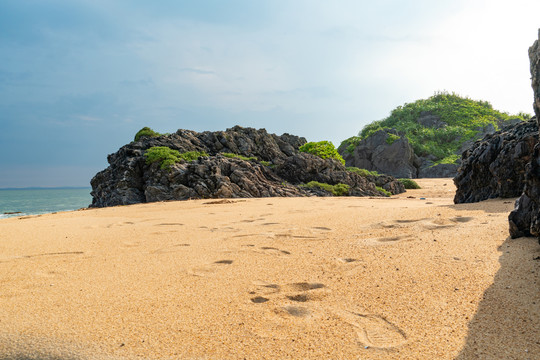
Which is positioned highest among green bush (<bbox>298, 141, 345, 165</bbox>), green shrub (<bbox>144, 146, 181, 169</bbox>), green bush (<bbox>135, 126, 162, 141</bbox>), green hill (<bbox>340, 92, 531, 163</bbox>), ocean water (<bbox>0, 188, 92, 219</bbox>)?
green hill (<bbox>340, 92, 531, 163</bbox>)

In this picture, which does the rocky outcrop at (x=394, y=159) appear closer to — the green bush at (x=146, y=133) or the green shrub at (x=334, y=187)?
the green shrub at (x=334, y=187)

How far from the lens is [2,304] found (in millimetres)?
2217

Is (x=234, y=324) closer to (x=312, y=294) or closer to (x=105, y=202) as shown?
(x=312, y=294)

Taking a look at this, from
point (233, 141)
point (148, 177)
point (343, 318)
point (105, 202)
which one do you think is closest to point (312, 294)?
point (343, 318)

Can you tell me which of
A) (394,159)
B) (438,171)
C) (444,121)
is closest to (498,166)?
(394,159)

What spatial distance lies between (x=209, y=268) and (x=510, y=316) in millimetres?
2129

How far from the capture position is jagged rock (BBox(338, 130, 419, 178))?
29.6 m

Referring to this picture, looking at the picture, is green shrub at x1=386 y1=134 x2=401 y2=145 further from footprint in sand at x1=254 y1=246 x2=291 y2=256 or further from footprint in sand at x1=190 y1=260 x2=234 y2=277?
footprint in sand at x1=190 y1=260 x2=234 y2=277

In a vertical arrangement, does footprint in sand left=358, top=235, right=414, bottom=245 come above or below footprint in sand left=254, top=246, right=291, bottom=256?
above

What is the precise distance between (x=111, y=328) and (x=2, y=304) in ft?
3.25

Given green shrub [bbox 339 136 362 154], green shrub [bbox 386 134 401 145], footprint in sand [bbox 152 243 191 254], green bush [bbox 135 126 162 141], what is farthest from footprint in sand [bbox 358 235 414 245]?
green shrub [bbox 339 136 362 154]

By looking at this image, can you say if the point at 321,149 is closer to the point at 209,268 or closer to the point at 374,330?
the point at 209,268

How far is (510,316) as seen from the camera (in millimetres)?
→ 1737

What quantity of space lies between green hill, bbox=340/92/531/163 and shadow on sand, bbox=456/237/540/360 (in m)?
31.5
